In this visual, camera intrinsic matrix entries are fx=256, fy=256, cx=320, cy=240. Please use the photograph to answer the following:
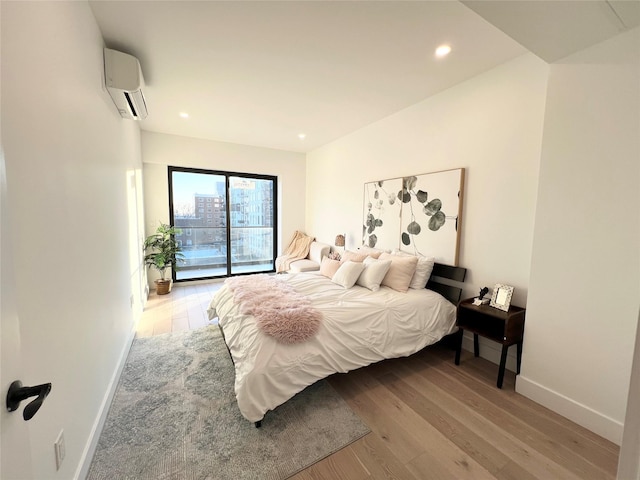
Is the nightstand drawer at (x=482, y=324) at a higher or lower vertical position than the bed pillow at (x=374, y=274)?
lower

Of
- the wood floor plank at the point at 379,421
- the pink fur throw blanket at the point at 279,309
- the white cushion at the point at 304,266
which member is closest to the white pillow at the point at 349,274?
the pink fur throw blanket at the point at 279,309

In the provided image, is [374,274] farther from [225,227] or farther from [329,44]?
[225,227]

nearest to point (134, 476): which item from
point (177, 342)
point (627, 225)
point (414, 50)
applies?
point (177, 342)

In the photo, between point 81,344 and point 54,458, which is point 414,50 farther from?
point 54,458

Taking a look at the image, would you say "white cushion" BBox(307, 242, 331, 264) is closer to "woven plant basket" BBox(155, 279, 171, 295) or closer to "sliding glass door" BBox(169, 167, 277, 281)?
"sliding glass door" BBox(169, 167, 277, 281)

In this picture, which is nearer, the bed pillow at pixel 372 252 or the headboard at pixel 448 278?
the headboard at pixel 448 278

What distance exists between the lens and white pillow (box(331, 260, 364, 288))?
2.73 m

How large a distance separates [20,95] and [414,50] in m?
2.38

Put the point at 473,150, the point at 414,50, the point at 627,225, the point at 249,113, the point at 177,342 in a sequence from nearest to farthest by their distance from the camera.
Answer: the point at 627,225 < the point at 414,50 < the point at 473,150 < the point at 177,342 < the point at 249,113

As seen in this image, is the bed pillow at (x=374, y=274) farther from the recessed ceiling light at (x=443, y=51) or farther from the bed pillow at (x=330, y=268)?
the recessed ceiling light at (x=443, y=51)

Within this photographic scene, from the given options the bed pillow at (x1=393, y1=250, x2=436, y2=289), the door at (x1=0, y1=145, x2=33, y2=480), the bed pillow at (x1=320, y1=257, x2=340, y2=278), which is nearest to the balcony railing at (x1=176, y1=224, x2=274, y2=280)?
the bed pillow at (x1=320, y1=257, x2=340, y2=278)

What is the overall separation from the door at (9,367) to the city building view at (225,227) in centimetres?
450

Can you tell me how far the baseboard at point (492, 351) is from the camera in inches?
90.7

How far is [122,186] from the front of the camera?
255cm
